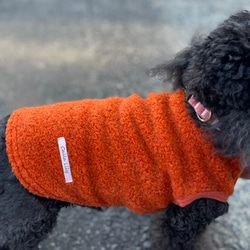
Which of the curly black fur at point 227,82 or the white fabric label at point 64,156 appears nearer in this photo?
the curly black fur at point 227,82

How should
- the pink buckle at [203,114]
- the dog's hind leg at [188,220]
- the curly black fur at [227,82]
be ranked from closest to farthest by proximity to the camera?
the curly black fur at [227,82] < the pink buckle at [203,114] < the dog's hind leg at [188,220]

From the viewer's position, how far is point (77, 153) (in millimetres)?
1389

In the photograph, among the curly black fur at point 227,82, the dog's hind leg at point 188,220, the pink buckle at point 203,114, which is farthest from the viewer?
the dog's hind leg at point 188,220

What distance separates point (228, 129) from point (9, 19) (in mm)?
4240

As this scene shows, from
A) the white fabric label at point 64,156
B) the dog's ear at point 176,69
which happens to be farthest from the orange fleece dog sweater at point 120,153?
the dog's ear at point 176,69

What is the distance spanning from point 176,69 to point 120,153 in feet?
1.79

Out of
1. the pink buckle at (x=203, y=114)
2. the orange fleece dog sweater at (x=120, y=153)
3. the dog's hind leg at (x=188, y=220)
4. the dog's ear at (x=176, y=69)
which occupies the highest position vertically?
the dog's ear at (x=176, y=69)

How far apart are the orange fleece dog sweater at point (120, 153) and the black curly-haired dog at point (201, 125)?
0.08m

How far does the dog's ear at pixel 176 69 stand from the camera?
1521 mm

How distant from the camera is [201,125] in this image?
136 centimetres

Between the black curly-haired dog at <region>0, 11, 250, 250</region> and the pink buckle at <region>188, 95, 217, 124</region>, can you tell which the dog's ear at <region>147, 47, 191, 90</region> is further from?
the pink buckle at <region>188, 95, 217, 124</region>

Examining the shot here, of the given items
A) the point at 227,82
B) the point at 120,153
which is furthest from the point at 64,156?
the point at 227,82

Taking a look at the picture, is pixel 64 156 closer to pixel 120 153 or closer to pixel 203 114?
pixel 120 153

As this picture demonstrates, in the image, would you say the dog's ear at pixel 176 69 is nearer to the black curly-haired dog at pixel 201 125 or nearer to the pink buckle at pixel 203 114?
the black curly-haired dog at pixel 201 125
